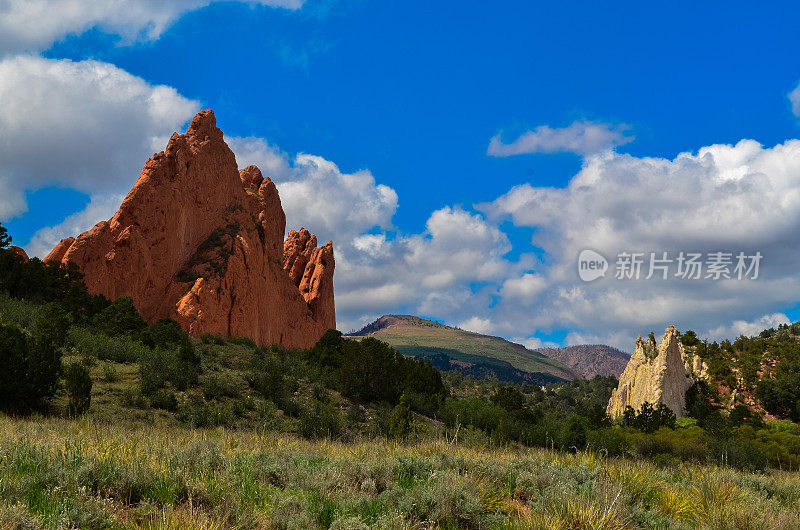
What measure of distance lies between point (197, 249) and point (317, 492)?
65.0m

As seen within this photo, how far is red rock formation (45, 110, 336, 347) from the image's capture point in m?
54.7

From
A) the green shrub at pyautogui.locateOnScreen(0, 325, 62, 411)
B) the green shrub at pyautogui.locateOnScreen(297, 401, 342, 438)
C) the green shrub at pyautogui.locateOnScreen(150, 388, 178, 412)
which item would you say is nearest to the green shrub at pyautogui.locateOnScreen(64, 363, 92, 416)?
the green shrub at pyautogui.locateOnScreen(0, 325, 62, 411)

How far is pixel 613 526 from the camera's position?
593 centimetres

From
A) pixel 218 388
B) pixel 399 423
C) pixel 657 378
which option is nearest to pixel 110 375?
pixel 218 388

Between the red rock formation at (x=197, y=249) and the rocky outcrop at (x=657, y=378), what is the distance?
52.0 meters

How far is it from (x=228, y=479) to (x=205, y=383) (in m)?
17.4

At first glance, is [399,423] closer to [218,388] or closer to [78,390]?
[218,388]

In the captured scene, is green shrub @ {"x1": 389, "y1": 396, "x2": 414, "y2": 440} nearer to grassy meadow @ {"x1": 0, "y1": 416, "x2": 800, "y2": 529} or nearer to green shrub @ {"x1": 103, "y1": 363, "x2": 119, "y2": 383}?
grassy meadow @ {"x1": 0, "y1": 416, "x2": 800, "y2": 529}

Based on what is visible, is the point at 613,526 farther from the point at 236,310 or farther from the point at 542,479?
the point at 236,310

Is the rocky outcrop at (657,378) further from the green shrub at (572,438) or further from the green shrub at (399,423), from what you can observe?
the green shrub at (399,423)

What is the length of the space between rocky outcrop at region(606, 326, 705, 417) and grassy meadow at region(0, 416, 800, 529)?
5405 cm

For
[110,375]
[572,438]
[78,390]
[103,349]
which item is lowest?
[572,438]

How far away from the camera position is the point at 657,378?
56156 millimetres

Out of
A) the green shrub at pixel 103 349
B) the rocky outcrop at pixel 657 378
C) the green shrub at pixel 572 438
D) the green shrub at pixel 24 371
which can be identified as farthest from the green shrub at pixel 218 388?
the rocky outcrop at pixel 657 378
